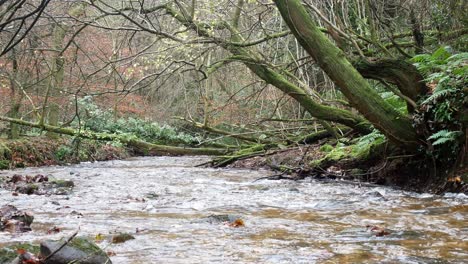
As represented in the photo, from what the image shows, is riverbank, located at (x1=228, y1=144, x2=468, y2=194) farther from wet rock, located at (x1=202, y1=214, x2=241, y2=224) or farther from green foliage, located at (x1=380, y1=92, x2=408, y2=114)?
wet rock, located at (x1=202, y1=214, x2=241, y2=224)

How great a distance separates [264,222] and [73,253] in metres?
2.22

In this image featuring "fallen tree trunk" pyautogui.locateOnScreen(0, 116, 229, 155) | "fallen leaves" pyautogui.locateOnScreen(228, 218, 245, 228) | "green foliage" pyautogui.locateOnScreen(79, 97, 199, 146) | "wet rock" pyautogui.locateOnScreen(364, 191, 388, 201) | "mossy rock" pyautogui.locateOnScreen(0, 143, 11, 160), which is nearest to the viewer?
"fallen leaves" pyautogui.locateOnScreen(228, 218, 245, 228)

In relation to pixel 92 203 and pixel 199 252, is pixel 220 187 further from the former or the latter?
pixel 199 252

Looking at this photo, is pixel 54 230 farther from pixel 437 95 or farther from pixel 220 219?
pixel 437 95

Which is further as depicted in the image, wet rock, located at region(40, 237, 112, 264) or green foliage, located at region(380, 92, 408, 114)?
green foliage, located at region(380, 92, 408, 114)

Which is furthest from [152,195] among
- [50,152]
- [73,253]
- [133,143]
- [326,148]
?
[133,143]

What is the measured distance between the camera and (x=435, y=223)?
4.46 m

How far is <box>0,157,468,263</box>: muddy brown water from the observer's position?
3.39 m

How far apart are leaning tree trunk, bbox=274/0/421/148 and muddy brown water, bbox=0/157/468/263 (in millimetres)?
930

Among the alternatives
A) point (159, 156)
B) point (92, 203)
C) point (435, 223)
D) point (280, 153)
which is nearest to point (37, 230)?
point (92, 203)

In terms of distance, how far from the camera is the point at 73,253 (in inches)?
110

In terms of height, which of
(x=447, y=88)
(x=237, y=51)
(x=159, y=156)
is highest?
(x=237, y=51)

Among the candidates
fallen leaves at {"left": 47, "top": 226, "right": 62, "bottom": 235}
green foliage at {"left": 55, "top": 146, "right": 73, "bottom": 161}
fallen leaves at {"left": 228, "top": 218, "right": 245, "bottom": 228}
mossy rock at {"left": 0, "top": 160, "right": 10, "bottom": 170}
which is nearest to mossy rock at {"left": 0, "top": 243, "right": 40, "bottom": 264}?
fallen leaves at {"left": 47, "top": 226, "right": 62, "bottom": 235}

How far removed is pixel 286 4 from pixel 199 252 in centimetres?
355
